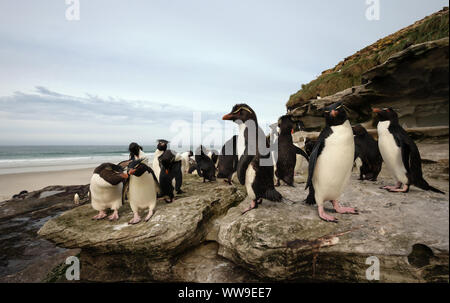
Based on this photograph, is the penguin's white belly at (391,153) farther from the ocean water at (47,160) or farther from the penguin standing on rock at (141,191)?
the ocean water at (47,160)

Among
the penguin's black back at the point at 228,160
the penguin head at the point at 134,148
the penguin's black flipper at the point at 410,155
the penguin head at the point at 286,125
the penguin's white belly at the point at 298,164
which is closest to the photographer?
the penguin's black flipper at the point at 410,155

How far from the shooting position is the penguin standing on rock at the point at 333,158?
85.4 inches

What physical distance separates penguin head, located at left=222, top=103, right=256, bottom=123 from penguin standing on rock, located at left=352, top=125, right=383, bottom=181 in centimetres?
258

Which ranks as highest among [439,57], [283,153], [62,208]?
[439,57]

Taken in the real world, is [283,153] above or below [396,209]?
above

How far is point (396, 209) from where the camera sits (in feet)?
4.70

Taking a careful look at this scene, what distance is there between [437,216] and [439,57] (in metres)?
0.82

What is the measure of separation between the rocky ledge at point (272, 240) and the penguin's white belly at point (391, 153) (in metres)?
0.33

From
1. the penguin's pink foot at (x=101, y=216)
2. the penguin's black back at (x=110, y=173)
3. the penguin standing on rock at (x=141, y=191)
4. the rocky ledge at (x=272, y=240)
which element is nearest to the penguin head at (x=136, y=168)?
the penguin standing on rock at (x=141, y=191)

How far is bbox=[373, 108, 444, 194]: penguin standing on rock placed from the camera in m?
2.13

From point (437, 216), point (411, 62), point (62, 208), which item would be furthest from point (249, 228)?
point (62, 208)

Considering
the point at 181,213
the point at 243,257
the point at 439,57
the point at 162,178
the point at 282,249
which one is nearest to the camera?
the point at 439,57
